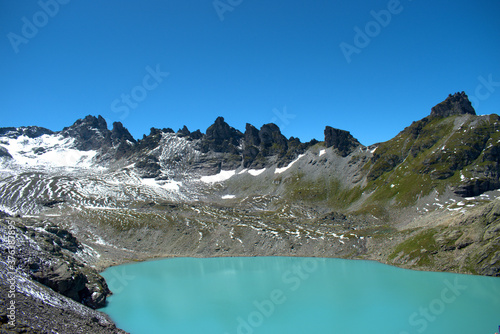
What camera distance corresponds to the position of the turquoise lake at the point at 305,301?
40.6 m

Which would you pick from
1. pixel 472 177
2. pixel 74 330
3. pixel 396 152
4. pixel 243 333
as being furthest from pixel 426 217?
pixel 74 330

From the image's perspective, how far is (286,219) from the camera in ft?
449

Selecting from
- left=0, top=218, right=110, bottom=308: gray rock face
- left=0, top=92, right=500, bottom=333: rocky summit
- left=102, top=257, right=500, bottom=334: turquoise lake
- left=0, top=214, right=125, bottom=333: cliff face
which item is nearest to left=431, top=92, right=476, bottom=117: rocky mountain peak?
left=0, top=92, right=500, bottom=333: rocky summit

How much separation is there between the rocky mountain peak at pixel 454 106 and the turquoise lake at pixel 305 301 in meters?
128

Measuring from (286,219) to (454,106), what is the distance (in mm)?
114942

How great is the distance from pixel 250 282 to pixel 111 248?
6139 cm

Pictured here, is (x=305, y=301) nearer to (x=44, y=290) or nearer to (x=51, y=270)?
(x=44, y=290)

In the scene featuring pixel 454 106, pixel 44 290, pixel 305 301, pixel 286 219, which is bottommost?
pixel 305 301

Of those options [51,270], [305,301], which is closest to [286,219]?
[305,301]

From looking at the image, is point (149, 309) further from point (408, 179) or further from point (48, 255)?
point (408, 179)

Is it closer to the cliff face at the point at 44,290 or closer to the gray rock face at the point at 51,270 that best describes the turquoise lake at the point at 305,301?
the gray rock face at the point at 51,270

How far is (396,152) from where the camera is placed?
16738cm

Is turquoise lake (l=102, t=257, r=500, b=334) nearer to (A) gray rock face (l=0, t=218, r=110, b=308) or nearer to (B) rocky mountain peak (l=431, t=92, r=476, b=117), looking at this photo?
(A) gray rock face (l=0, t=218, r=110, b=308)

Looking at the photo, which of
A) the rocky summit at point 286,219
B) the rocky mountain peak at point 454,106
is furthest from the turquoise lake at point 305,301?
the rocky mountain peak at point 454,106
